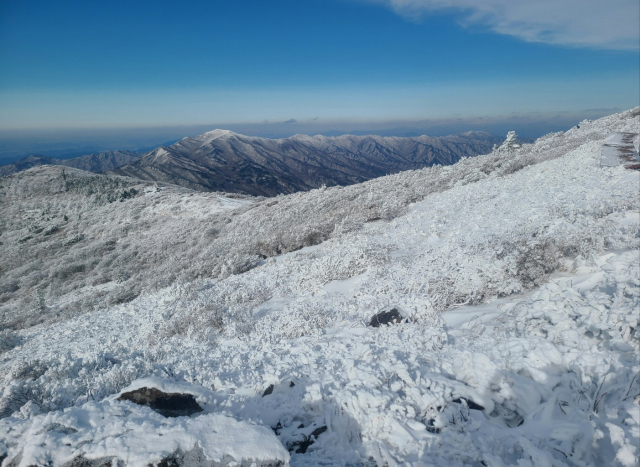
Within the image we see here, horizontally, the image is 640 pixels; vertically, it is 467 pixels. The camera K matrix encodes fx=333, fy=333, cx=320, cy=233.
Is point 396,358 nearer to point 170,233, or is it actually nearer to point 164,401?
point 164,401

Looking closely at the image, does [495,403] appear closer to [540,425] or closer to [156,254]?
[540,425]

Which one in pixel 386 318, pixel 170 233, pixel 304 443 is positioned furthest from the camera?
pixel 170 233

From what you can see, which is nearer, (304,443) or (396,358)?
→ (304,443)

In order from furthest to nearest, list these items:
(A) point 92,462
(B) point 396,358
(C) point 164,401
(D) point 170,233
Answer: (D) point 170,233, (B) point 396,358, (C) point 164,401, (A) point 92,462

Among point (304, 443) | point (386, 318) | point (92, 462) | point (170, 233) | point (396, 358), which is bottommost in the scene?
point (170, 233)

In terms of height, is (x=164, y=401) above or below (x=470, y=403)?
below

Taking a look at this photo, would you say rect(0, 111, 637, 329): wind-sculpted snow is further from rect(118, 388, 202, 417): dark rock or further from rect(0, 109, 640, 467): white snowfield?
rect(118, 388, 202, 417): dark rock

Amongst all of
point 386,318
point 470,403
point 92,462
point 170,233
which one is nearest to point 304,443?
point 470,403

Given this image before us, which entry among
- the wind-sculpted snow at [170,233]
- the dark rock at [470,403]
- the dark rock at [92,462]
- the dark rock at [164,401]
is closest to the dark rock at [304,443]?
the dark rock at [164,401]
